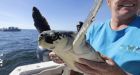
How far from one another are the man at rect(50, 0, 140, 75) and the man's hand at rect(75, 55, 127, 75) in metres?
0.22

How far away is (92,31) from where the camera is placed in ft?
9.26

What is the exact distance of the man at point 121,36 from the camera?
219 centimetres

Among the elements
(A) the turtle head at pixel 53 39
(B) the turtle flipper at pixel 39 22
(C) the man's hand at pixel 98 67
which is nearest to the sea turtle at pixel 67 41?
(A) the turtle head at pixel 53 39

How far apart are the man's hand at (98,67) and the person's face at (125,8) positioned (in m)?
0.77

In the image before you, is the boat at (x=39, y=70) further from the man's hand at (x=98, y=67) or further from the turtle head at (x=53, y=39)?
the turtle head at (x=53, y=39)

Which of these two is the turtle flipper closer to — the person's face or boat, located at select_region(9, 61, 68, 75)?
the person's face

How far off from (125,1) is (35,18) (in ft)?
3.21

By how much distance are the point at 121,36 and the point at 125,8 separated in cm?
27

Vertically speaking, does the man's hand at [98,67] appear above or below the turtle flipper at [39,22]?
below

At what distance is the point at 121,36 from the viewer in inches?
93.4

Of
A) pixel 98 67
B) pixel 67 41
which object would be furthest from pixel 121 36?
pixel 67 41

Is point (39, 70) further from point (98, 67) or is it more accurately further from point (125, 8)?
point (98, 67)

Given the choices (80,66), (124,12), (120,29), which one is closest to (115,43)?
(120,29)

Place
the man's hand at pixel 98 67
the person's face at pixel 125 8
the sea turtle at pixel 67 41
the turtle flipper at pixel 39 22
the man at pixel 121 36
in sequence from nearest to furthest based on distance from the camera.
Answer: the sea turtle at pixel 67 41 → the man's hand at pixel 98 67 → the turtle flipper at pixel 39 22 → the man at pixel 121 36 → the person's face at pixel 125 8
